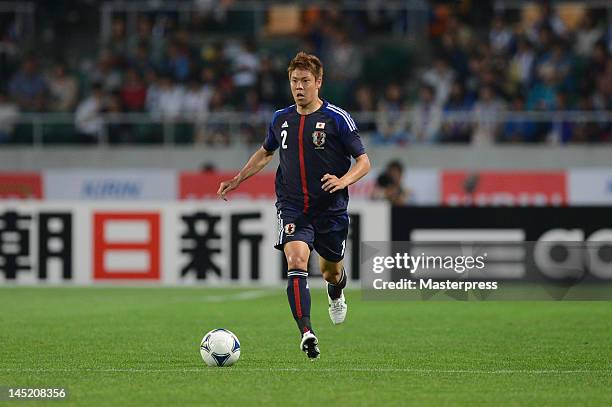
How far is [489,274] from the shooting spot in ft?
57.1

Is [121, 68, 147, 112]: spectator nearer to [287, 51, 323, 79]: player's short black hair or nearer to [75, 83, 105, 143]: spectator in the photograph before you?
[75, 83, 105, 143]: spectator

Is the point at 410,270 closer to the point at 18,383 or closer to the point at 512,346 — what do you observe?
the point at 512,346

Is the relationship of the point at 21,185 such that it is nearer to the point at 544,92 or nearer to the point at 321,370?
the point at 544,92

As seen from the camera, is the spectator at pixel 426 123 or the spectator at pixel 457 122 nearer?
the spectator at pixel 457 122

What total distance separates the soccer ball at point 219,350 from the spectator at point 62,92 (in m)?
16.5

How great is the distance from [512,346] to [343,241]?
63.9 inches

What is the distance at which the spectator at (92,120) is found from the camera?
24328mm

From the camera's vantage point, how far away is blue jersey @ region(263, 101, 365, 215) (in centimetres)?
980

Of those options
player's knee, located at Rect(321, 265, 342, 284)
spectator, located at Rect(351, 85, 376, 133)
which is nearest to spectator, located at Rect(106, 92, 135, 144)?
spectator, located at Rect(351, 85, 376, 133)

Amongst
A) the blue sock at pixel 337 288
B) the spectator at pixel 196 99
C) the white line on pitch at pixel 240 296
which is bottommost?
the white line on pitch at pixel 240 296

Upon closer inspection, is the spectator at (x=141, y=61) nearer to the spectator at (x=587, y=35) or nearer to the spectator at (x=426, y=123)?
the spectator at (x=426, y=123)

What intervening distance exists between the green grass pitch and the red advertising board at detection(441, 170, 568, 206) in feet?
20.1

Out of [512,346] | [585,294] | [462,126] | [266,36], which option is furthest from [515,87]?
[512,346]

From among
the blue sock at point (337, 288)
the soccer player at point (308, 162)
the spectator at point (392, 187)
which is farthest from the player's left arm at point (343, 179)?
the spectator at point (392, 187)
